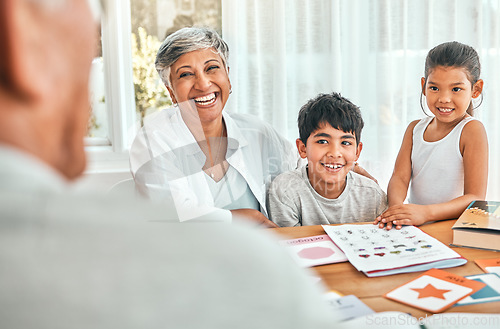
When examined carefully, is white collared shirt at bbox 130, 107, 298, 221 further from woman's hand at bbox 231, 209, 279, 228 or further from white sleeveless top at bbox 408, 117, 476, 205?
white sleeveless top at bbox 408, 117, 476, 205

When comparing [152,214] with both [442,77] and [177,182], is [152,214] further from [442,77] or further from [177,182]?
[442,77]

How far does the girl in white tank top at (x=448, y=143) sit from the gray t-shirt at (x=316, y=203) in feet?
0.28

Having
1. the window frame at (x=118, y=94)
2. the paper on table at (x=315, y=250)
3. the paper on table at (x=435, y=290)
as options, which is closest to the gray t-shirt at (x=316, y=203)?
the paper on table at (x=315, y=250)

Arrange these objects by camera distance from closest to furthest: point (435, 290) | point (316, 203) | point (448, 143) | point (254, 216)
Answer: point (435, 290) < point (254, 216) < point (316, 203) < point (448, 143)

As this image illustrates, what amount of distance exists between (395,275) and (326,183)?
71 centimetres

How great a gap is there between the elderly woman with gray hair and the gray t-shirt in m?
0.07

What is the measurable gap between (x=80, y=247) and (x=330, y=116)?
1.41 m

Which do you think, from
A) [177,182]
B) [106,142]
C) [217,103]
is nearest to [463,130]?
[217,103]

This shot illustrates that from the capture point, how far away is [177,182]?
4.96ft

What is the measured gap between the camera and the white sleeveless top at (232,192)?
61.8 inches

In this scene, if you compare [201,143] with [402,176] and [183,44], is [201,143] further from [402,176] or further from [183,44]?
[402,176]

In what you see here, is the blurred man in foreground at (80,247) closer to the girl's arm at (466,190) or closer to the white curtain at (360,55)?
the girl's arm at (466,190)

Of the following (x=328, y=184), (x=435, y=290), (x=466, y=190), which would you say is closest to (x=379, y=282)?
(x=435, y=290)

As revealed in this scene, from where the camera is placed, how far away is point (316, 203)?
154 cm
